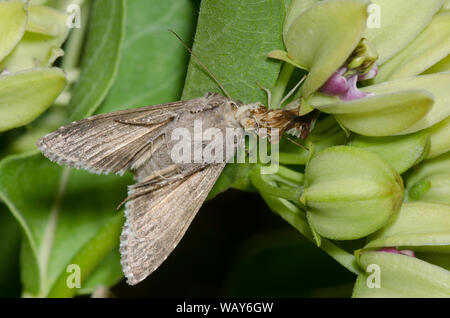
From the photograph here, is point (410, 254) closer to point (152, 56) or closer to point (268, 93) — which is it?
point (268, 93)

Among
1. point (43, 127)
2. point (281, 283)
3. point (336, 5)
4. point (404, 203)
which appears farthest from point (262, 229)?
point (336, 5)

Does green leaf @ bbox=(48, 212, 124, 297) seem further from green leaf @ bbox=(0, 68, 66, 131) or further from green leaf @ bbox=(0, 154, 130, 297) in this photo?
green leaf @ bbox=(0, 68, 66, 131)

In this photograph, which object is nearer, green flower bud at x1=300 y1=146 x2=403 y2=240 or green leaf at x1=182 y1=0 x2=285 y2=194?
green flower bud at x1=300 y1=146 x2=403 y2=240

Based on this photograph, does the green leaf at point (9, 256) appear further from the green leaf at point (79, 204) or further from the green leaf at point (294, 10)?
the green leaf at point (294, 10)

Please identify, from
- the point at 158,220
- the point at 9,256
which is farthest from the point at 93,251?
the point at 9,256

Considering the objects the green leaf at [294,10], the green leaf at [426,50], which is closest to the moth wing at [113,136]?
the green leaf at [294,10]

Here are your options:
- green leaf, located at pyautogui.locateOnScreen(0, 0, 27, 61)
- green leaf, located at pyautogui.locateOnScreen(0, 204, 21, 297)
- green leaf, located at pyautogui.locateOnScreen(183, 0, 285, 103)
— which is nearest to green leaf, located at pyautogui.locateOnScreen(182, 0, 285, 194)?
green leaf, located at pyautogui.locateOnScreen(183, 0, 285, 103)
